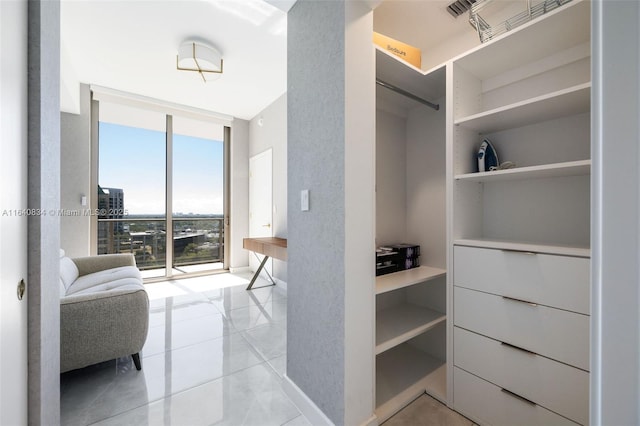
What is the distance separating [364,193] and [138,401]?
1.84m

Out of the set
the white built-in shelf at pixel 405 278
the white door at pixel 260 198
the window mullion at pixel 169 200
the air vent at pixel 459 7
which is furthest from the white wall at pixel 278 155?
the air vent at pixel 459 7

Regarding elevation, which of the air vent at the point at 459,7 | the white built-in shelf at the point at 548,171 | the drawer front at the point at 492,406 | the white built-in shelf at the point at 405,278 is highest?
the air vent at the point at 459,7

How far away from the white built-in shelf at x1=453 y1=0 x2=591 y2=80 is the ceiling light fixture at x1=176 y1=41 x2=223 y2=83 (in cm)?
234

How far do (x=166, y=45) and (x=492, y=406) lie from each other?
3.89 meters

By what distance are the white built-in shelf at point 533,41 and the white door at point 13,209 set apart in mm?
1908

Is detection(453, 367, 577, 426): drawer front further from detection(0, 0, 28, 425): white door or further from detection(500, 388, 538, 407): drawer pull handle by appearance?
detection(0, 0, 28, 425): white door

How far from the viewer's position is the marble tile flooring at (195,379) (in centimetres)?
145

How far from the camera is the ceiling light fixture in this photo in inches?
100

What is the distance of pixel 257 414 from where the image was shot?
147cm

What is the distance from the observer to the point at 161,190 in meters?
4.30

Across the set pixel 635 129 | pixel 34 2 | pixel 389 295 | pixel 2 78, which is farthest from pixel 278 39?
pixel 635 129

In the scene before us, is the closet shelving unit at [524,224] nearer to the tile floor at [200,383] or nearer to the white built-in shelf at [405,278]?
the white built-in shelf at [405,278]

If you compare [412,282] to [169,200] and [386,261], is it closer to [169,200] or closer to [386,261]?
[386,261]

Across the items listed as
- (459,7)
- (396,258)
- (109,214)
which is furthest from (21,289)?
(109,214)
